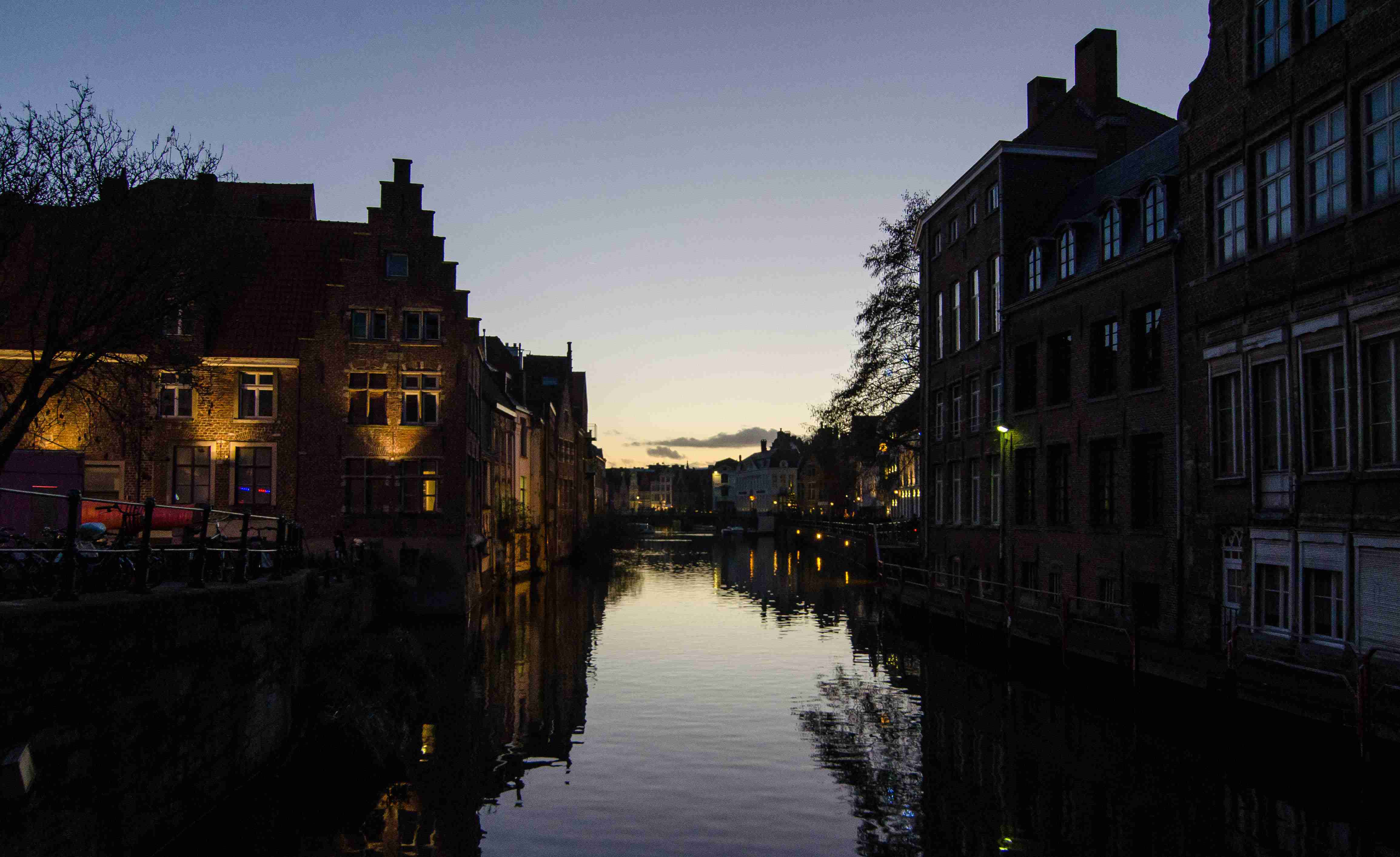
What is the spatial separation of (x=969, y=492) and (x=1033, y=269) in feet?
27.8

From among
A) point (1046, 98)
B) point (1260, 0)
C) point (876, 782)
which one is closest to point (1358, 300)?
point (1260, 0)

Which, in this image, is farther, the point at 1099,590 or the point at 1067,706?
the point at 1099,590

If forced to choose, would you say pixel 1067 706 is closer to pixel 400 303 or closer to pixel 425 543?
pixel 425 543

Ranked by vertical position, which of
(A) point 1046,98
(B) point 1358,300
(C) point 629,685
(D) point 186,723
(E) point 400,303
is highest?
(A) point 1046,98

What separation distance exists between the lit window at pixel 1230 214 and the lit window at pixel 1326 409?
3396 mm

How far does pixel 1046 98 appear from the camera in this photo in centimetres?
4116

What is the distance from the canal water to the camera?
13320mm

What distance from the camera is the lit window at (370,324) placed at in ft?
128

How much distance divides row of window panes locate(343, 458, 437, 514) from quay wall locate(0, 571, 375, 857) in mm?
22244

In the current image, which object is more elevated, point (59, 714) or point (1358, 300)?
point (1358, 300)

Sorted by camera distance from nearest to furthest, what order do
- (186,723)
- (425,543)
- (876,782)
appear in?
(186,723)
(876,782)
(425,543)

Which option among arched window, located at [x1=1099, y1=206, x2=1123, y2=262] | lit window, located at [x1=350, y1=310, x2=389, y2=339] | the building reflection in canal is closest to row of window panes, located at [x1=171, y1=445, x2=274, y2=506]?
lit window, located at [x1=350, y1=310, x2=389, y2=339]

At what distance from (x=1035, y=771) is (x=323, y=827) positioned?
34.2 ft

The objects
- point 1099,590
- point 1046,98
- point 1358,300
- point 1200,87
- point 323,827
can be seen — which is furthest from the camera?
point 1046,98
